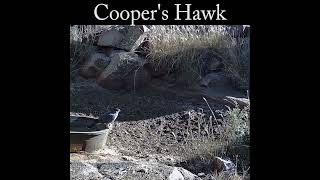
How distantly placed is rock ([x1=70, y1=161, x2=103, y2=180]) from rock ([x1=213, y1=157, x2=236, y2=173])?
815 mm

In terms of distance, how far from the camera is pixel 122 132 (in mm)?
4535

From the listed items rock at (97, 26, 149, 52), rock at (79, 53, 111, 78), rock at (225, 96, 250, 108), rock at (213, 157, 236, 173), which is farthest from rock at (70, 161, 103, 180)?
rock at (97, 26, 149, 52)

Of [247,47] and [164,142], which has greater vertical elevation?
[247,47]

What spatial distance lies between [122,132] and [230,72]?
151 centimetres

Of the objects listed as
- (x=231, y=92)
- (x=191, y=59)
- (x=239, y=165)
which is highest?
(x=191, y=59)

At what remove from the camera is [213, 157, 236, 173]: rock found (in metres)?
3.44

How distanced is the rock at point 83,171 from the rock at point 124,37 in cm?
254

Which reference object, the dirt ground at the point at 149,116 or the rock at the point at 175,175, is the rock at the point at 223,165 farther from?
the dirt ground at the point at 149,116

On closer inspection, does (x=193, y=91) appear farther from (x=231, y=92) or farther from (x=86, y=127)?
(x=86, y=127)

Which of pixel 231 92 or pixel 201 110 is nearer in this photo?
pixel 201 110

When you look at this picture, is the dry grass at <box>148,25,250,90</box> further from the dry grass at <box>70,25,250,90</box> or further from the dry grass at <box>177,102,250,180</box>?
the dry grass at <box>177,102,250,180</box>

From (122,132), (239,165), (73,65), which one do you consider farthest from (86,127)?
(73,65)

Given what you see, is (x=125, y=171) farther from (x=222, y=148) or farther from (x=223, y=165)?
(x=222, y=148)

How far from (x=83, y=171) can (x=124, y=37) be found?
9.26 feet
